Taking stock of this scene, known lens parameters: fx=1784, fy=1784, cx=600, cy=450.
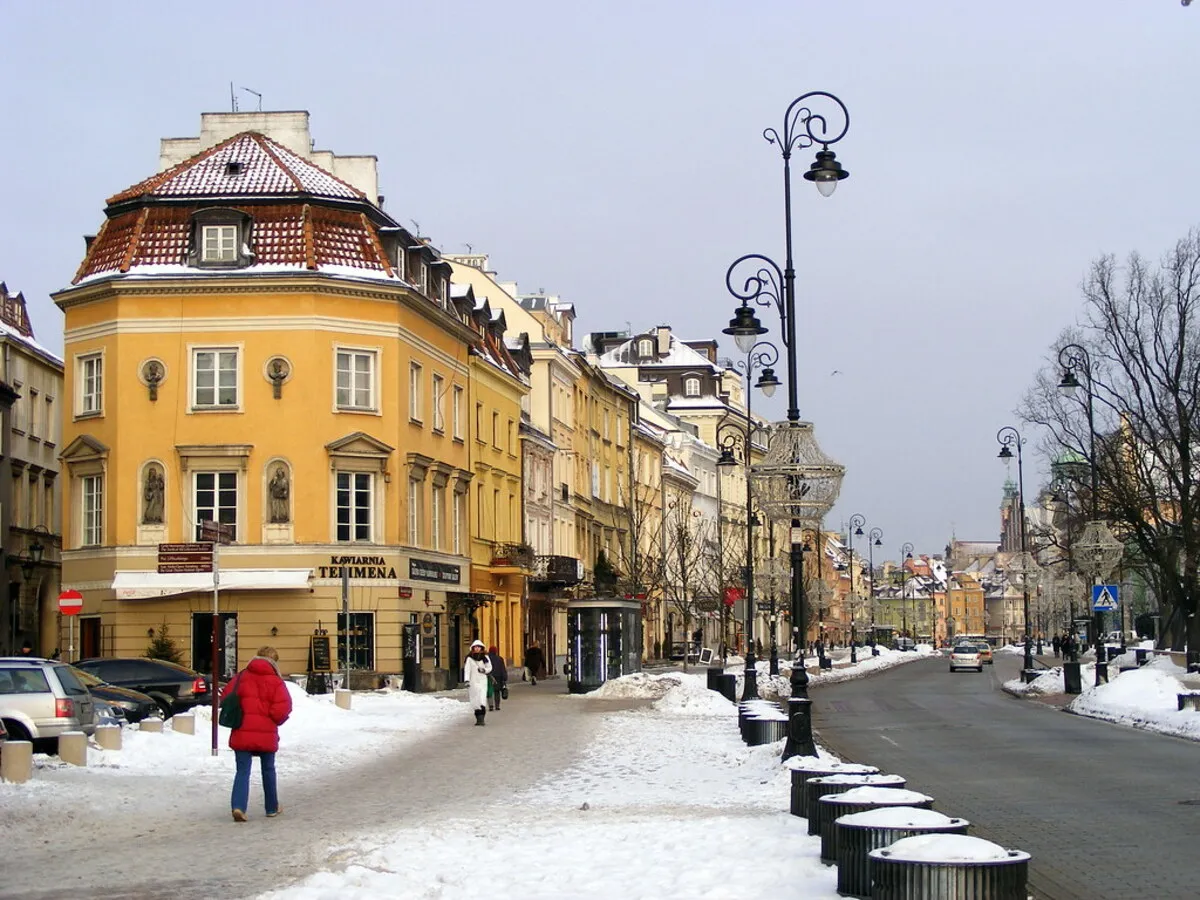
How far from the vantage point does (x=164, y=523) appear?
48188mm

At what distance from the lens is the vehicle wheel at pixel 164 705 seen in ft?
111

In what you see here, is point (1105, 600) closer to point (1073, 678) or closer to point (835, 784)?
point (1073, 678)

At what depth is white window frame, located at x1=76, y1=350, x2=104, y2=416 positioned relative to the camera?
49344 millimetres

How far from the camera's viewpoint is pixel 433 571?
174 feet

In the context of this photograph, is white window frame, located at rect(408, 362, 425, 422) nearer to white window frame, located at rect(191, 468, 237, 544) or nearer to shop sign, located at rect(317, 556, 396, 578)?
shop sign, located at rect(317, 556, 396, 578)

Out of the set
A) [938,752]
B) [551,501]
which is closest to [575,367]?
[551,501]

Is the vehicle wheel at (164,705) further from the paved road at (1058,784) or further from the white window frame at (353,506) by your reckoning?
the white window frame at (353,506)

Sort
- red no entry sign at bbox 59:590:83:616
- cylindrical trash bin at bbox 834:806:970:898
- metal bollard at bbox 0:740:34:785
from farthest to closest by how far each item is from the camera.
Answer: red no entry sign at bbox 59:590:83:616 < metal bollard at bbox 0:740:34:785 < cylindrical trash bin at bbox 834:806:970:898

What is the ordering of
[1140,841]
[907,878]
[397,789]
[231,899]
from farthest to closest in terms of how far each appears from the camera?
[397,789] → [1140,841] → [231,899] → [907,878]

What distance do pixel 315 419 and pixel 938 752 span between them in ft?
86.0

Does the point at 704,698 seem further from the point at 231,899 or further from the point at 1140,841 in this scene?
the point at 231,899

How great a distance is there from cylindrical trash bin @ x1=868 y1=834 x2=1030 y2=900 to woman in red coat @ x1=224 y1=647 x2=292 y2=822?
915cm

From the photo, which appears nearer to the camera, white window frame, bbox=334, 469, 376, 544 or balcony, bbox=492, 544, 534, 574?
white window frame, bbox=334, 469, 376, 544

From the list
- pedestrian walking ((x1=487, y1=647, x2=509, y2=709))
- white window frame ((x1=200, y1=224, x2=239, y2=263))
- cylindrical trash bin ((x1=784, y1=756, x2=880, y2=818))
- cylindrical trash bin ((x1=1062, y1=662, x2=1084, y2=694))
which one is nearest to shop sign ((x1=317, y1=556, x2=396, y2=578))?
pedestrian walking ((x1=487, y1=647, x2=509, y2=709))
